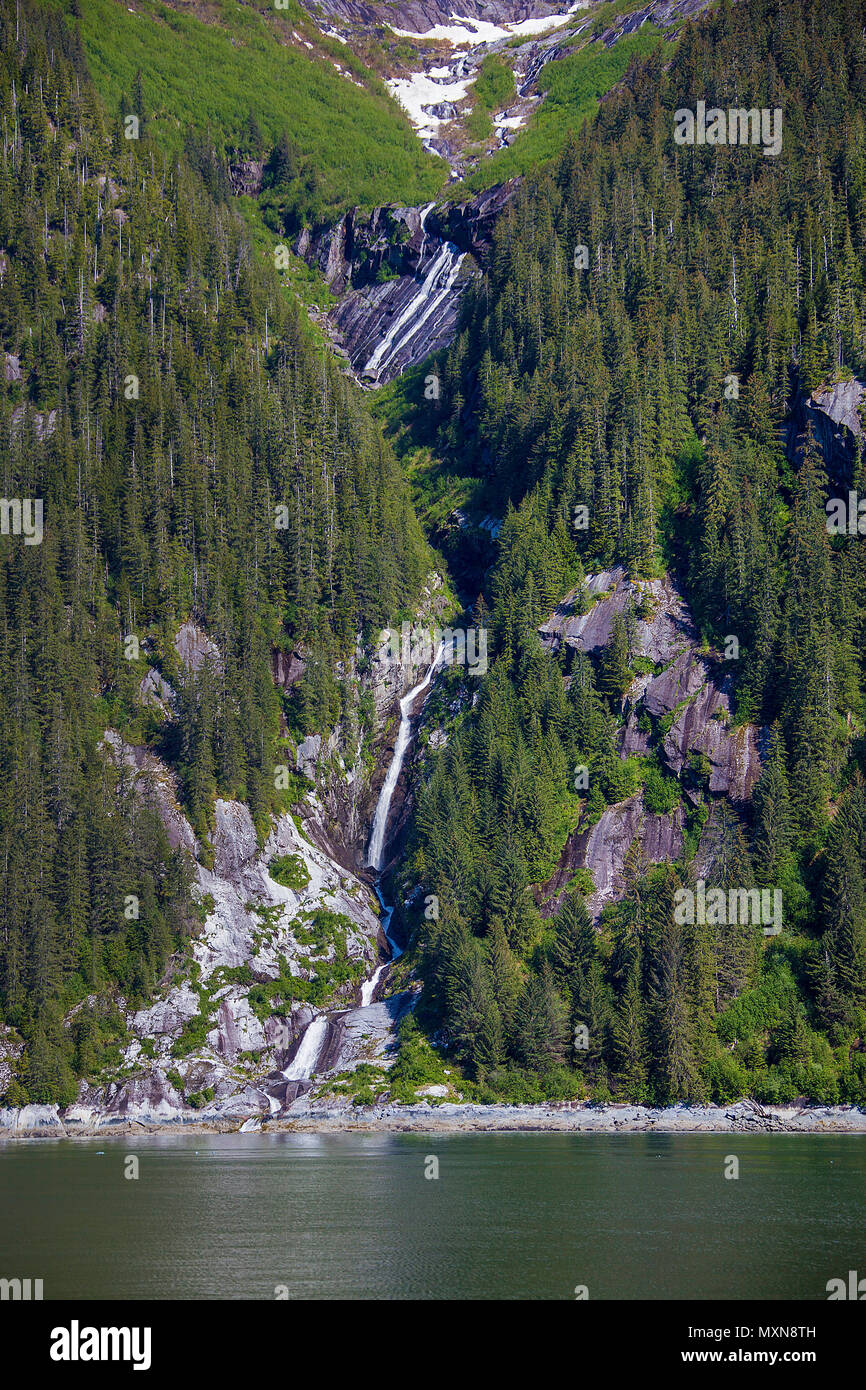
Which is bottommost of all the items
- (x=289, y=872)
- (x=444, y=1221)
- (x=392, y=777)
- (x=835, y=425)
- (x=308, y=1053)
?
(x=308, y=1053)

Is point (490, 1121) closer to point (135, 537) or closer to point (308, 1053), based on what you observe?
point (308, 1053)

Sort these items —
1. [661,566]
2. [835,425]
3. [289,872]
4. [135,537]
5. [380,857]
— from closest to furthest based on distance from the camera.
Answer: [289,872], [380,857], [661,566], [835,425], [135,537]

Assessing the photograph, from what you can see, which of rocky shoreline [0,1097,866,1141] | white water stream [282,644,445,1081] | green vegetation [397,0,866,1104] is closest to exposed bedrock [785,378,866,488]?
green vegetation [397,0,866,1104]

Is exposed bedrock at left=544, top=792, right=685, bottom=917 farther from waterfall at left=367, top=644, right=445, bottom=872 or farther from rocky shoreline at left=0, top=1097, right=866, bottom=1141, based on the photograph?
waterfall at left=367, top=644, right=445, bottom=872

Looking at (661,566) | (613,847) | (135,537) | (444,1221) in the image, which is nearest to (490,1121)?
(613,847)

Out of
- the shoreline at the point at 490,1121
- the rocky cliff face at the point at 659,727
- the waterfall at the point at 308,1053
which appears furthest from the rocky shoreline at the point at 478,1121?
the rocky cliff face at the point at 659,727

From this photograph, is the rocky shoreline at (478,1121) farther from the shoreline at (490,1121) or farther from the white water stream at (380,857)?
the white water stream at (380,857)

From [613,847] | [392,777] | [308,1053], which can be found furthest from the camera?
[392,777]
